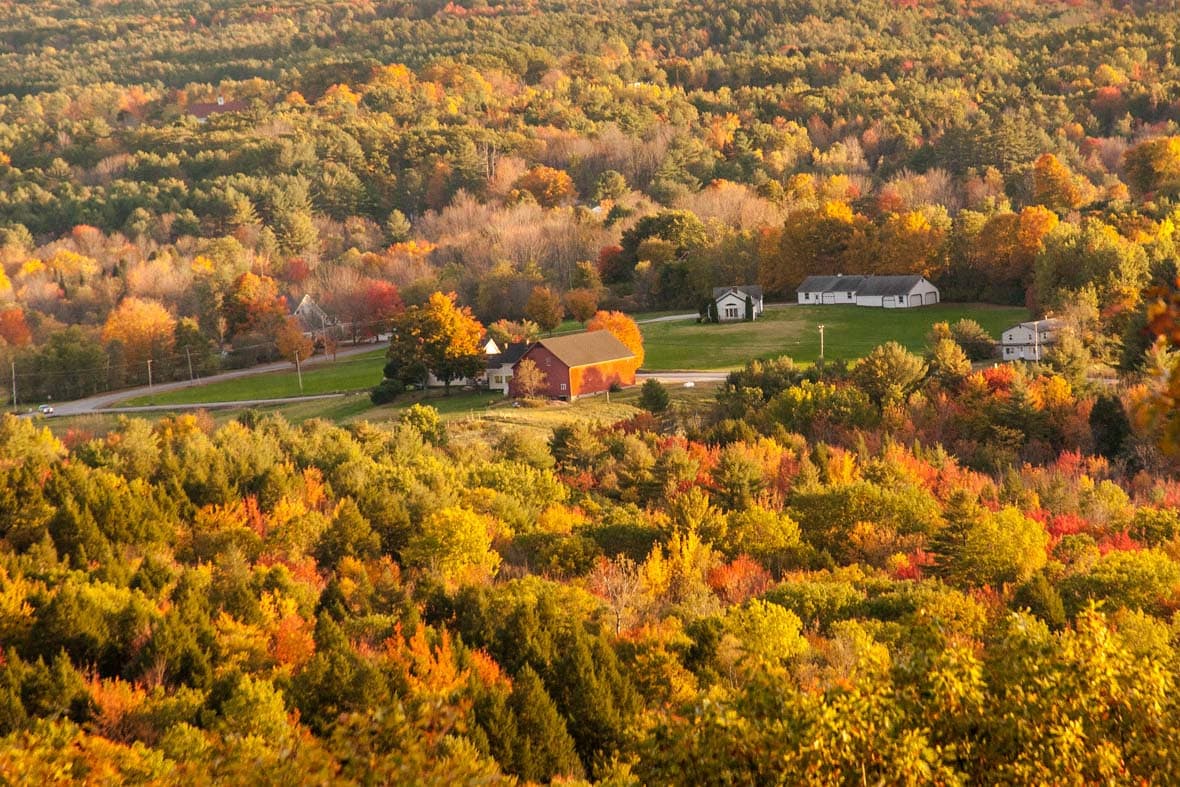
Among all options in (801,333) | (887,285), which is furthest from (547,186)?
(801,333)

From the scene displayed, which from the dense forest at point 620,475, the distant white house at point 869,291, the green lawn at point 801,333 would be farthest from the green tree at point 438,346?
the distant white house at point 869,291

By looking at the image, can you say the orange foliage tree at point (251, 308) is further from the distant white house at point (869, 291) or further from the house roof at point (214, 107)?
the house roof at point (214, 107)

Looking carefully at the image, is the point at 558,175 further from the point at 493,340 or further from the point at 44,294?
the point at 493,340

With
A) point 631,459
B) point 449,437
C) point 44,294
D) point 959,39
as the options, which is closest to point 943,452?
point 631,459

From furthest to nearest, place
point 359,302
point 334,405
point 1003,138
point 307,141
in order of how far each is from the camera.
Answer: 1. point 307,141
2. point 1003,138
3. point 359,302
4. point 334,405

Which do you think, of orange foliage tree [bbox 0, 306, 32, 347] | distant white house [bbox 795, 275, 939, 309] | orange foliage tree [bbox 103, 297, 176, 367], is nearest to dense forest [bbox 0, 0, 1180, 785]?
orange foliage tree [bbox 0, 306, 32, 347]

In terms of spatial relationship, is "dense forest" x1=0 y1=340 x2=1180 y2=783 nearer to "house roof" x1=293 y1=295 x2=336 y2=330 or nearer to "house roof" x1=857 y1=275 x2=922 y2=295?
"house roof" x1=857 y1=275 x2=922 y2=295

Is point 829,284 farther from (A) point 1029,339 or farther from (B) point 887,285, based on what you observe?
(A) point 1029,339
